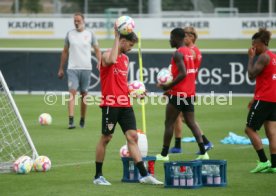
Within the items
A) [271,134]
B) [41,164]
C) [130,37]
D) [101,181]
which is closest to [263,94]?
[271,134]

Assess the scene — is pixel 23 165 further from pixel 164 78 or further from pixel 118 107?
pixel 164 78

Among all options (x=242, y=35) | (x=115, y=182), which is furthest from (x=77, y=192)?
(x=242, y=35)

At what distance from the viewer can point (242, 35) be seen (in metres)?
49.4

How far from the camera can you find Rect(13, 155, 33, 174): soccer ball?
41.8 ft

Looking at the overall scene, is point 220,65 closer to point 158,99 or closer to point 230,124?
point 158,99

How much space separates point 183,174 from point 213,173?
449mm

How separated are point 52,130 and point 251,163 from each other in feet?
21.1

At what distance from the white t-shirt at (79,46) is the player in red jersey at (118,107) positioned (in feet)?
26.7

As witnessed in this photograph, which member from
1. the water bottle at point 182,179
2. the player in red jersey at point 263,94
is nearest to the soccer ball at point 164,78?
the player in red jersey at point 263,94

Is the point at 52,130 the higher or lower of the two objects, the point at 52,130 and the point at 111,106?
the lower

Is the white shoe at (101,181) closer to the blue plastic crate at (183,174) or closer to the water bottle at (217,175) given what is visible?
the blue plastic crate at (183,174)

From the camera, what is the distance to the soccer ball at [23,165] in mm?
12742

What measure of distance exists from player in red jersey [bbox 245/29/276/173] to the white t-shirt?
774 centimetres

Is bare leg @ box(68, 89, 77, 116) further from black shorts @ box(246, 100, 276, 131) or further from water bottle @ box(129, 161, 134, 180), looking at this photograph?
water bottle @ box(129, 161, 134, 180)
